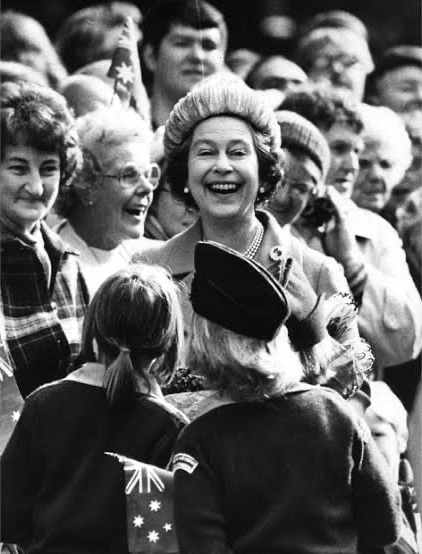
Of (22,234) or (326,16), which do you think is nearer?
(22,234)

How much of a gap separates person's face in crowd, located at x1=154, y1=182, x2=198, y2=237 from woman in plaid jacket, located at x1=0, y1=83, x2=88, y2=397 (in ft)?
2.90

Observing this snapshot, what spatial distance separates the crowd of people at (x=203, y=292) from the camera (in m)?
4.70

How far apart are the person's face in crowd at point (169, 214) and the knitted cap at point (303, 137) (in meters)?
0.53

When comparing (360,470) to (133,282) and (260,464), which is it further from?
(133,282)

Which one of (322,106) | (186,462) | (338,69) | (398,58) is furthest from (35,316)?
(398,58)

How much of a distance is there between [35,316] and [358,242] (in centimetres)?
175

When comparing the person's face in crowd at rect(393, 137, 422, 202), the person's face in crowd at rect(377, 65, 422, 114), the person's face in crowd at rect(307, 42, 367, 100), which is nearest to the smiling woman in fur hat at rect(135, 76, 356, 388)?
the person's face in crowd at rect(307, 42, 367, 100)

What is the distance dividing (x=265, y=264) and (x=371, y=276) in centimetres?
114

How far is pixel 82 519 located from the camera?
15.9ft

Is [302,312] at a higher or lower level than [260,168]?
lower

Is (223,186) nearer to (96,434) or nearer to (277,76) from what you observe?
(96,434)

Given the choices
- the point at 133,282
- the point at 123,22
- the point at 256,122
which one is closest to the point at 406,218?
the point at 123,22

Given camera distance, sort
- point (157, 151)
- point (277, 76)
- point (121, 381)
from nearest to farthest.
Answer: point (121, 381), point (157, 151), point (277, 76)

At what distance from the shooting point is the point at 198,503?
183 inches
